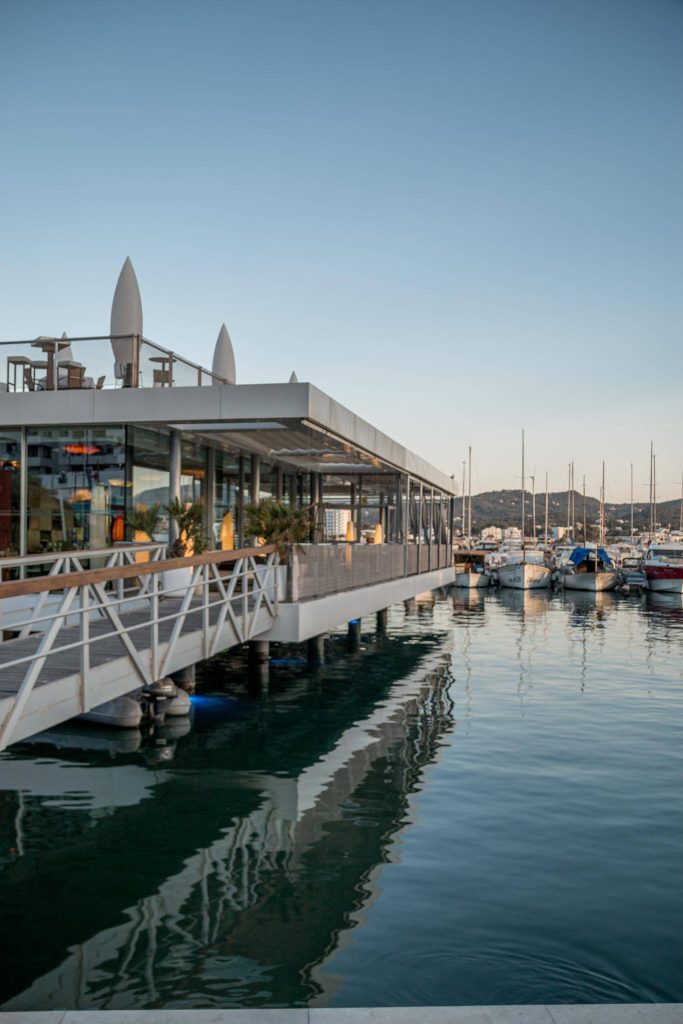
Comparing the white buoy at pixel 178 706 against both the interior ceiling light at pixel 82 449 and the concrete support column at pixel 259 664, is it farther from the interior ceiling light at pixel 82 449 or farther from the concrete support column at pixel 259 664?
the interior ceiling light at pixel 82 449

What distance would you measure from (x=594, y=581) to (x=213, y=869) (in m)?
42.5

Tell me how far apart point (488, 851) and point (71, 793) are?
484 cm

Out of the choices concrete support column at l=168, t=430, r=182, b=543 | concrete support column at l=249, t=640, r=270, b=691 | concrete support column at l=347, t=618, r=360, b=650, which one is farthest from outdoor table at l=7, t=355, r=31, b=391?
concrete support column at l=347, t=618, r=360, b=650

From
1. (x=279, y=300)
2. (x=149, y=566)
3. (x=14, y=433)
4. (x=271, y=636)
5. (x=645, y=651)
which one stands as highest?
(x=279, y=300)

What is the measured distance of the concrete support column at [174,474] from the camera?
59.0 ft

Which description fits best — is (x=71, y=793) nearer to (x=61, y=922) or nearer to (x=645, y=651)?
(x=61, y=922)

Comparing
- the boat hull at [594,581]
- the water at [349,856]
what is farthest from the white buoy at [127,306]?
the boat hull at [594,581]

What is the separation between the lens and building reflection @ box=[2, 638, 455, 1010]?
5.72 m

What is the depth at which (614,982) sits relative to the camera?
575 cm

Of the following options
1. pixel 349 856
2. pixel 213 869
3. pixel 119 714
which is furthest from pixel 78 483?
pixel 349 856

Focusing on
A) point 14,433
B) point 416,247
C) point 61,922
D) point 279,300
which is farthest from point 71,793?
point 279,300

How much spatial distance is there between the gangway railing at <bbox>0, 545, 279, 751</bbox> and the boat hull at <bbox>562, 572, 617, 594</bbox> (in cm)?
3445

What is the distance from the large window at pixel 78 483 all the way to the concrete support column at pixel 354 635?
8.58 metres

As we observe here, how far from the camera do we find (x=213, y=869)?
7.79m
